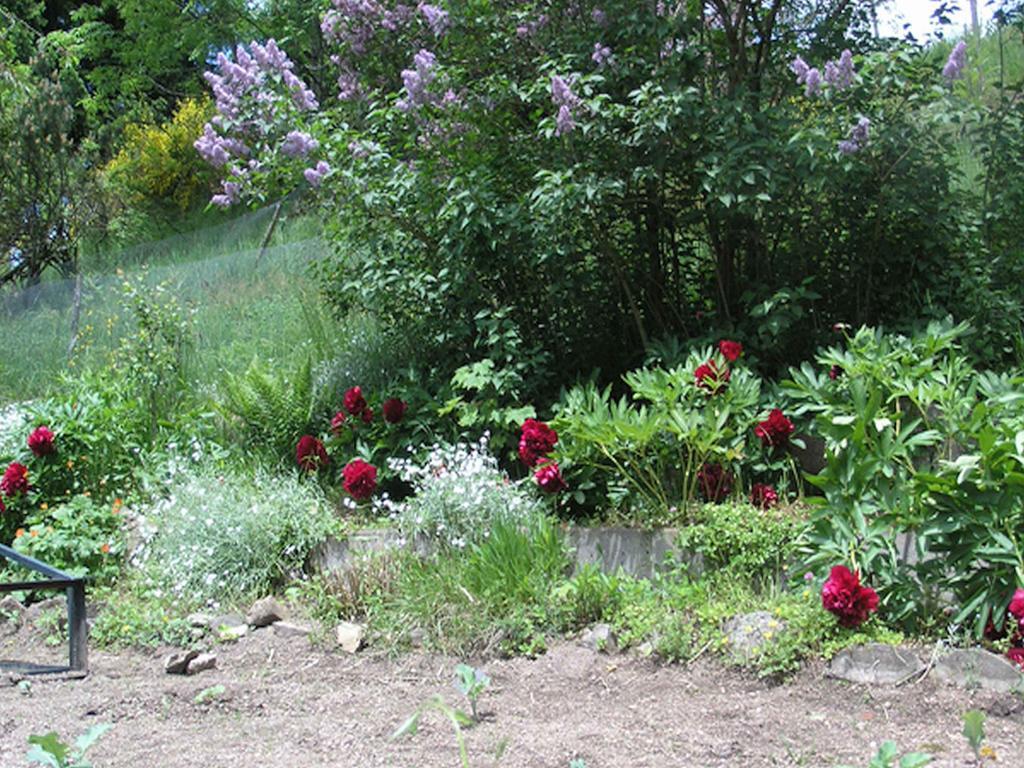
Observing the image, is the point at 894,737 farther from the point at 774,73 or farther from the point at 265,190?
the point at 265,190

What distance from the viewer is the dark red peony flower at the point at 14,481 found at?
213 inches

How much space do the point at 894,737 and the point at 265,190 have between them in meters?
4.37

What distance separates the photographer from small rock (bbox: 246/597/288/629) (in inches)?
172

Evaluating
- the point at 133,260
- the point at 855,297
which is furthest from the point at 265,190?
the point at 133,260

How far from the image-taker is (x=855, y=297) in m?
5.25

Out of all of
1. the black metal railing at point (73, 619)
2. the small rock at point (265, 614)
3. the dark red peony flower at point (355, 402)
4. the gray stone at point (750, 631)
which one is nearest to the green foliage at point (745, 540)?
the gray stone at point (750, 631)

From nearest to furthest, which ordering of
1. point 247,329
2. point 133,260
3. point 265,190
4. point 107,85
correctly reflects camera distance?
point 265,190 → point 247,329 → point 133,260 → point 107,85

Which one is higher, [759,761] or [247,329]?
[247,329]

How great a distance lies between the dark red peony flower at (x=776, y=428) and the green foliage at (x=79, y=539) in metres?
3.20

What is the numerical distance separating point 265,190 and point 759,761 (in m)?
4.29

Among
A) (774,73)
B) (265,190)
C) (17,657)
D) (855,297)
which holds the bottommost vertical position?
(17,657)

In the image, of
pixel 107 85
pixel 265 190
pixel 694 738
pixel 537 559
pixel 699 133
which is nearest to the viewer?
pixel 694 738

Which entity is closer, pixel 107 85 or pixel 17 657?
pixel 17 657

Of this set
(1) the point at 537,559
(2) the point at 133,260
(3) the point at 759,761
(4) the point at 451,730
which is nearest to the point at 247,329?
(2) the point at 133,260
